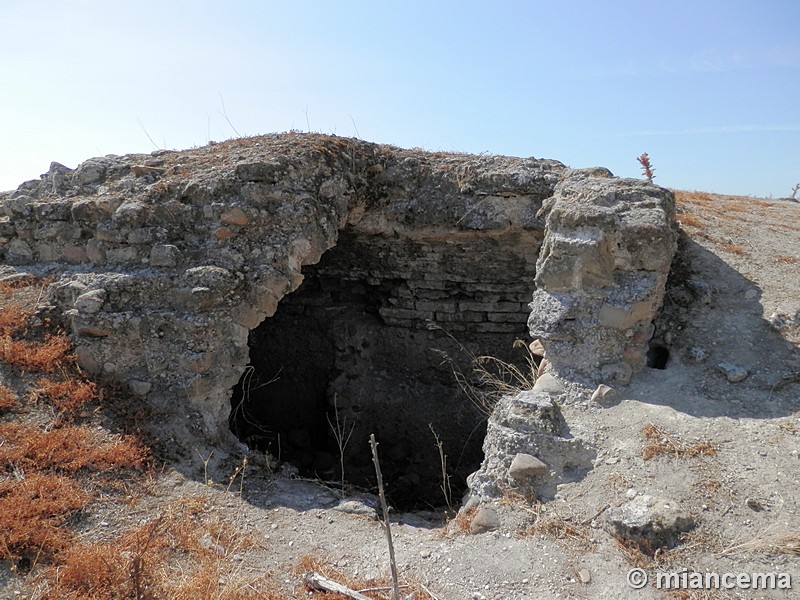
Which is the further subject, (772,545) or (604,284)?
(604,284)

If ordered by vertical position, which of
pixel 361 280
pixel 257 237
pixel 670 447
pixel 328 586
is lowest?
pixel 328 586

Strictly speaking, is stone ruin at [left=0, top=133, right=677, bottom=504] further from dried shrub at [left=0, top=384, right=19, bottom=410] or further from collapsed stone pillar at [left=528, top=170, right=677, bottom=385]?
dried shrub at [left=0, top=384, right=19, bottom=410]

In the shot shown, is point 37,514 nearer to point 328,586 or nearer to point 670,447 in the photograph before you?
point 328,586

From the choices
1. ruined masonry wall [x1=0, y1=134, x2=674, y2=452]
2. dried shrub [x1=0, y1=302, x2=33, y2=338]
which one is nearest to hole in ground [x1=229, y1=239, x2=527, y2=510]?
ruined masonry wall [x1=0, y1=134, x2=674, y2=452]

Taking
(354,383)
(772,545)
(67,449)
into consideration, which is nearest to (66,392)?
(67,449)

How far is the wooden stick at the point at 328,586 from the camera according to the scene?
3.18 meters

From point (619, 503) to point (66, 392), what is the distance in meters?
4.25

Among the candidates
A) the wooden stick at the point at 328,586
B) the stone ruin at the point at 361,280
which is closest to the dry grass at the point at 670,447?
the stone ruin at the point at 361,280

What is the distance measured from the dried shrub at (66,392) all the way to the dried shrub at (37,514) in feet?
2.37

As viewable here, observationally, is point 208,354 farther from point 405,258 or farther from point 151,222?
point 405,258

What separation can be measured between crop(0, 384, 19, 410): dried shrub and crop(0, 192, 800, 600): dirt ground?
3.84ft

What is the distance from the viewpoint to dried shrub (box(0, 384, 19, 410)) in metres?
4.19

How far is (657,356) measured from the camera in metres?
4.87

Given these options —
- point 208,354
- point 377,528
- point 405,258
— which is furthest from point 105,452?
point 405,258
